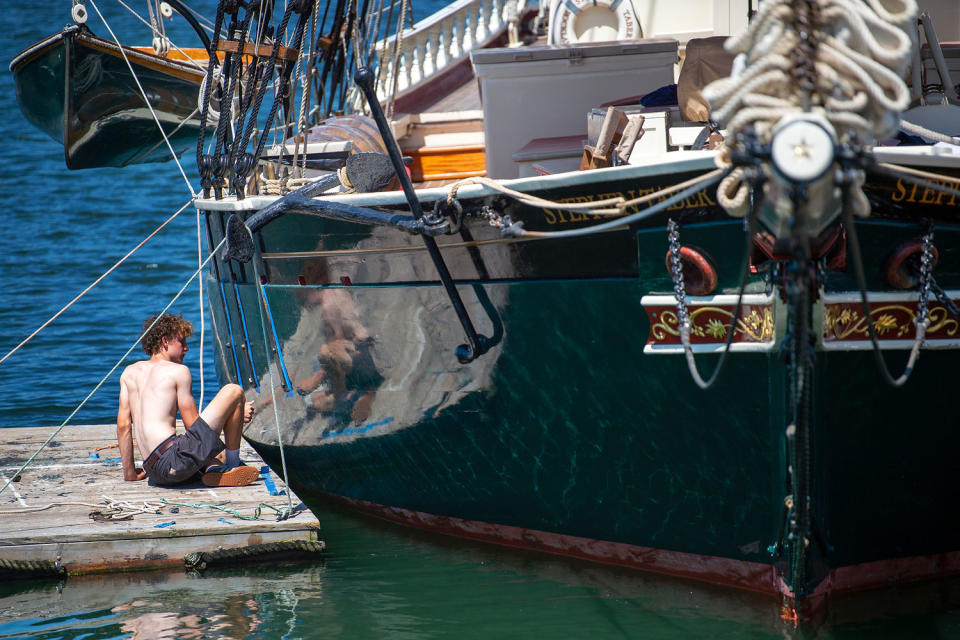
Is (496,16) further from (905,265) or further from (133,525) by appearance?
(905,265)

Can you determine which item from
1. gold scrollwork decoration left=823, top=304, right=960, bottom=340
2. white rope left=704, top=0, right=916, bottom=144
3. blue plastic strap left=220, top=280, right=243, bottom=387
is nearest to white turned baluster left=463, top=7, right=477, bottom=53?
blue plastic strap left=220, top=280, right=243, bottom=387

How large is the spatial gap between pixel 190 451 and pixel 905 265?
3900 millimetres

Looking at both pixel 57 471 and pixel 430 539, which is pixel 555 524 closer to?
pixel 430 539

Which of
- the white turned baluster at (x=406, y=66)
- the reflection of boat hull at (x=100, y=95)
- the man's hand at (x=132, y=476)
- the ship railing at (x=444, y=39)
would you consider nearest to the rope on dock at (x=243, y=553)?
the man's hand at (x=132, y=476)

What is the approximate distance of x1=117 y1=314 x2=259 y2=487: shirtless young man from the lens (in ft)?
20.6

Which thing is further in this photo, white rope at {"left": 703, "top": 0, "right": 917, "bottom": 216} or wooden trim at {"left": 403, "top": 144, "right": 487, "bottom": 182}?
wooden trim at {"left": 403, "top": 144, "right": 487, "bottom": 182}

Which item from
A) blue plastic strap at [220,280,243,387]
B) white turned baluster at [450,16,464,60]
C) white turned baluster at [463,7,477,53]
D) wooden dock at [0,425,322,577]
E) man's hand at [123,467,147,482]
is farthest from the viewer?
white turned baluster at [463,7,477,53]

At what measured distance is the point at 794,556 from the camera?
4.82 metres

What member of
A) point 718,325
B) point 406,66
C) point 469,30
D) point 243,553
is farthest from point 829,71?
point 469,30

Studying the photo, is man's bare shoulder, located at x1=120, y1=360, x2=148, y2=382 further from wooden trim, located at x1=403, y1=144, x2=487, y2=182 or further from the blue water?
wooden trim, located at x1=403, y1=144, x2=487, y2=182

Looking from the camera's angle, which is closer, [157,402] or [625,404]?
[625,404]

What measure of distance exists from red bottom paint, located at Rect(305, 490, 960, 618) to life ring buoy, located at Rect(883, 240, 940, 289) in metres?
1.38

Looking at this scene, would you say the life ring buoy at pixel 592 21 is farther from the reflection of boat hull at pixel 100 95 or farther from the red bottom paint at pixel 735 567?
the red bottom paint at pixel 735 567

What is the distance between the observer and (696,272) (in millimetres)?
4648
